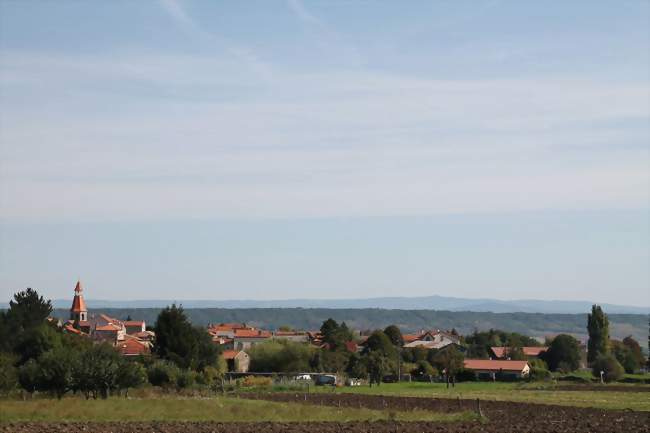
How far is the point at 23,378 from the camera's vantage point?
6138cm

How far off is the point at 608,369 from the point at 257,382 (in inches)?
1672

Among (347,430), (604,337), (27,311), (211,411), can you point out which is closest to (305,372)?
(27,311)

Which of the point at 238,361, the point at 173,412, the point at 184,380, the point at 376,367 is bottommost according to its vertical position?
the point at 238,361

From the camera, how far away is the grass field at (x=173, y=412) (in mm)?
48656

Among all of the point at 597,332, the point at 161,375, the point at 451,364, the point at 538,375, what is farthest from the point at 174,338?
the point at 597,332

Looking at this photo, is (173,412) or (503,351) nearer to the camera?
(173,412)

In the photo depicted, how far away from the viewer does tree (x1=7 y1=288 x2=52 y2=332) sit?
91.2 m

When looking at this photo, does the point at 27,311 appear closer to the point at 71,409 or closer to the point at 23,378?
the point at 23,378

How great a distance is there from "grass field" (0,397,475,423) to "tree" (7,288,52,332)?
119ft

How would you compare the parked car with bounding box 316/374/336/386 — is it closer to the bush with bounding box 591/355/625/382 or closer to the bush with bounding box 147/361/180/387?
the bush with bounding box 591/355/625/382

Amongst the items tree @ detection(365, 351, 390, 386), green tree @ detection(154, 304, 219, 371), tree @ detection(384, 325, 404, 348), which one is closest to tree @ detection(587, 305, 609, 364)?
tree @ detection(384, 325, 404, 348)

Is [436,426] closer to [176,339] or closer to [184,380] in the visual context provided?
[184,380]

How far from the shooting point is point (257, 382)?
10144 cm

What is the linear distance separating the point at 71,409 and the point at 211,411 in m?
7.26
